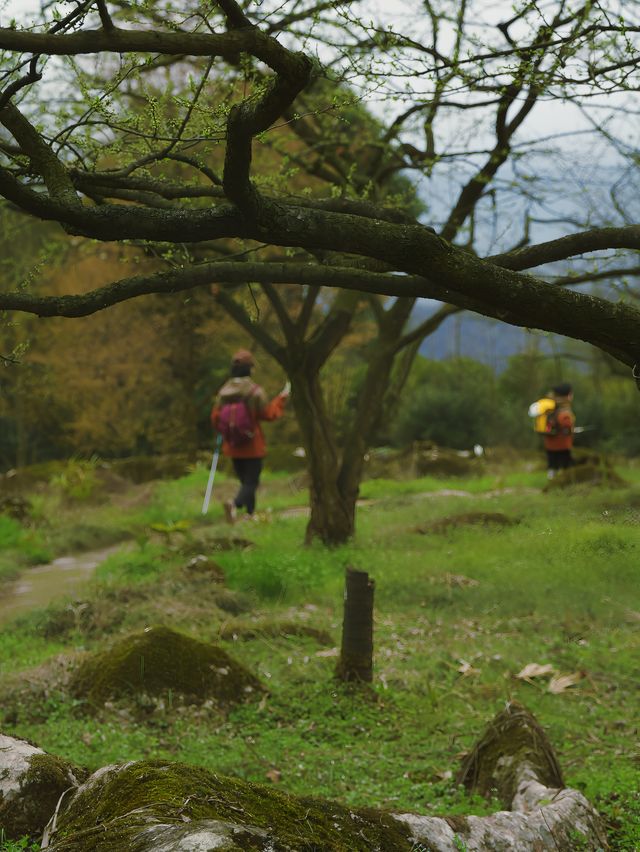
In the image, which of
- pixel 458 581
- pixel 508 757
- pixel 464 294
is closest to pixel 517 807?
pixel 508 757

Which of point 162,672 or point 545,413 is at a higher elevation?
point 545,413

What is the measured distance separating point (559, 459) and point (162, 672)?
504 inches

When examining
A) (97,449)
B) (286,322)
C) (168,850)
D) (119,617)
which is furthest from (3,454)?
(168,850)

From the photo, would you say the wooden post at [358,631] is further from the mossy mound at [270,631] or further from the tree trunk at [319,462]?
the tree trunk at [319,462]

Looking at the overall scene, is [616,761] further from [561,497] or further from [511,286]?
[561,497]

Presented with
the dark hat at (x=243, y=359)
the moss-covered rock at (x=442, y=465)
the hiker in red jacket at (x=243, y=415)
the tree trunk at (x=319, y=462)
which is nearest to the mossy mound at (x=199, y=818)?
the tree trunk at (x=319, y=462)

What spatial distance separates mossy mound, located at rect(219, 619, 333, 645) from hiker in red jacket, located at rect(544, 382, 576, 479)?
33.6ft

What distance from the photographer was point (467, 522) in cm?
1184

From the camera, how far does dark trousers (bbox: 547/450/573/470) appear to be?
1692cm

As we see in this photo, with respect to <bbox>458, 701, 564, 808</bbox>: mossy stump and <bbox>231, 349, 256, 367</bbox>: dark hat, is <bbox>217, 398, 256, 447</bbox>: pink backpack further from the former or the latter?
<bbox>458, 701, 564, 808</bbox>: mossy stump

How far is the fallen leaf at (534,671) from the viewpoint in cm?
633

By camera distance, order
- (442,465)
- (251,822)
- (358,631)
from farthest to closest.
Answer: (442,465), (358,631), (251,822)

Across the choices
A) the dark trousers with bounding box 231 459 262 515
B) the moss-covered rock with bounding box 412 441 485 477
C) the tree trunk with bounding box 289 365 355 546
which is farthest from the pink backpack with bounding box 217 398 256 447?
the moss-covered rock with bounding box 412 441 485 477

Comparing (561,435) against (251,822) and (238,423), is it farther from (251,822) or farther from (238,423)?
(251,822)
